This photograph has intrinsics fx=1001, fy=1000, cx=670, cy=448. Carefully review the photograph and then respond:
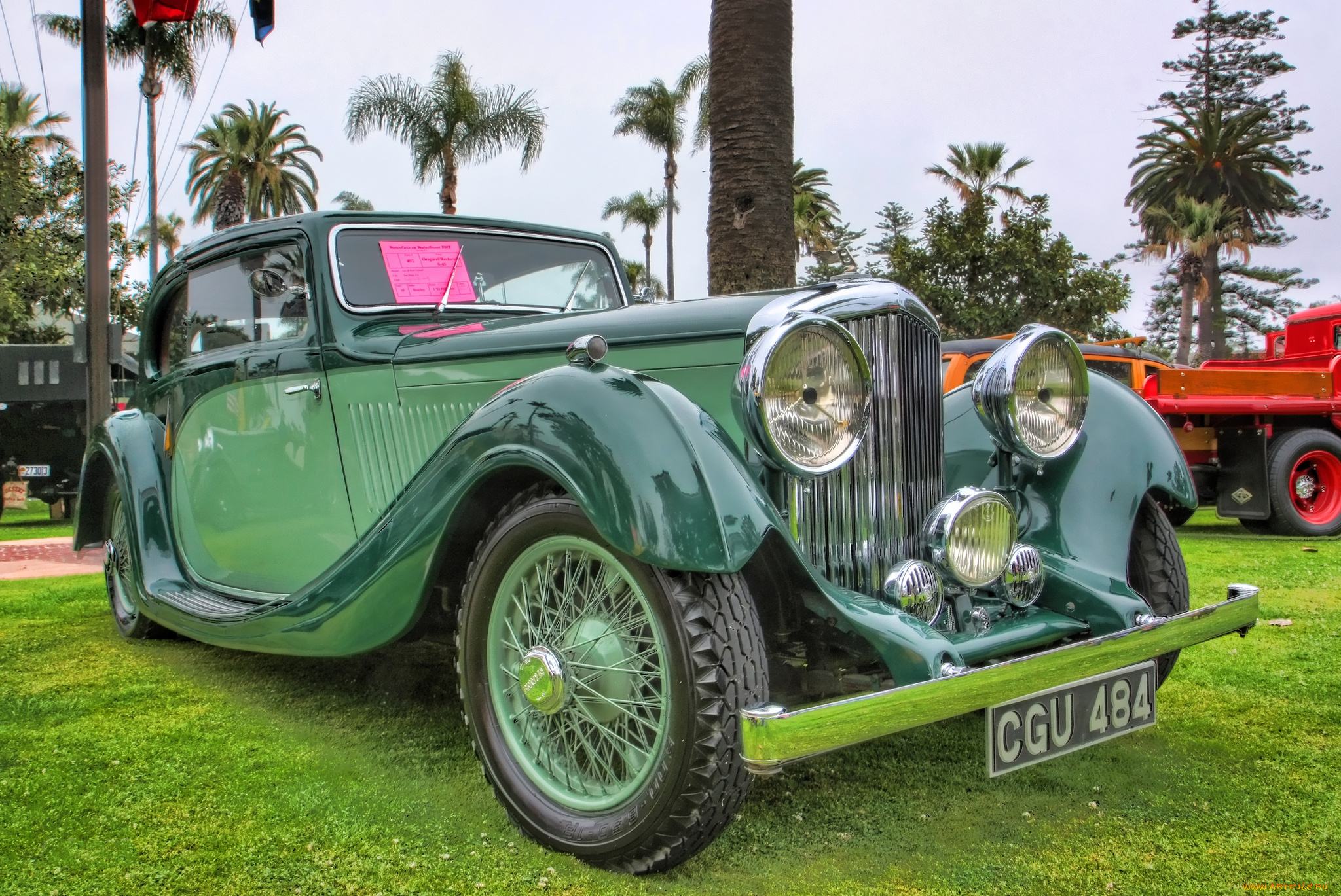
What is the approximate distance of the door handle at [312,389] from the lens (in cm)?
321

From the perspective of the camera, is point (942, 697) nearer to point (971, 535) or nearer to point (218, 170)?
point (971, 535)

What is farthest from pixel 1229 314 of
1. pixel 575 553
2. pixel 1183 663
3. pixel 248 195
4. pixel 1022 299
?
pixel 575 553

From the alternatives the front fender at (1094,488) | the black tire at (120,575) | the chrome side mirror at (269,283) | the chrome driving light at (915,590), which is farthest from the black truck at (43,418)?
the chrome driving light at (915,590)

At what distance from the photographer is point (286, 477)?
3.35m

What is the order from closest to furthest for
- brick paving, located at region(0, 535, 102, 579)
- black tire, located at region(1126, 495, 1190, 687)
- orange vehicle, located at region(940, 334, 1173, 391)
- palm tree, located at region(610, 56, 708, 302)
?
black tire, located at region(1126, 495, 1190, 687), brick paving, located at region(0, 535, 102, 579), orange vehicle, located at region(940, 334, 1173, 391), palm tree, located at region(610, 56, 708, 302)

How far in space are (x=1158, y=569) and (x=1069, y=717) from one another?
89cm

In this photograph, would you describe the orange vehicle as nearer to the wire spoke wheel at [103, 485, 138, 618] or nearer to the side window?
the side window

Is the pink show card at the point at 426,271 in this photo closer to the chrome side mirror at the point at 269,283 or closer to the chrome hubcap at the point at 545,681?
the chrome side mirror at the point at 269,283

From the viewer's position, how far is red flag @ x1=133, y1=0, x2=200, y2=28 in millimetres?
8742

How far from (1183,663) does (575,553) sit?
2.56m

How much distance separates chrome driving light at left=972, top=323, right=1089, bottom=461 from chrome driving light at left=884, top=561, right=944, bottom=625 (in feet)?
1.78

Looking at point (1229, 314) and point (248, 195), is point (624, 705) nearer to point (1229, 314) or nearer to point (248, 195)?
point (248, 195)

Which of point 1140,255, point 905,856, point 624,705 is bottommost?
point 905,856

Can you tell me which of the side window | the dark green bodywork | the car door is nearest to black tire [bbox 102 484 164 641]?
the dark green bodywork
